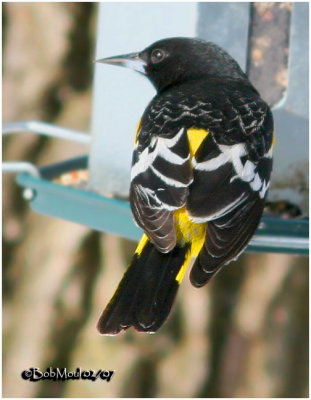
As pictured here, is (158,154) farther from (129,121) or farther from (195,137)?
(129,121)

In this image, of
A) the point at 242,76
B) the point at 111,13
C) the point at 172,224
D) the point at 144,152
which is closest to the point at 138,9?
the point at 111,13

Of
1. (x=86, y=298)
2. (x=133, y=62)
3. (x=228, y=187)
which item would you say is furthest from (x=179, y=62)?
(x=86, y=298)

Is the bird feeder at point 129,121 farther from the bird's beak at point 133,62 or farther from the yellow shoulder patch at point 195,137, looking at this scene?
the yellow shoulder patch at point 195,137

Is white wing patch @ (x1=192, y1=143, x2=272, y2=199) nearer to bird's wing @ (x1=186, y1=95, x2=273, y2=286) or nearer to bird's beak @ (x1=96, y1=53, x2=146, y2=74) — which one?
bird's wing @ (x1=186, y1=95, x2=273, y2=286)

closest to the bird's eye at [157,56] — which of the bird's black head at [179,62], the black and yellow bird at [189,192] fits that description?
the bird's black head at [179,62]

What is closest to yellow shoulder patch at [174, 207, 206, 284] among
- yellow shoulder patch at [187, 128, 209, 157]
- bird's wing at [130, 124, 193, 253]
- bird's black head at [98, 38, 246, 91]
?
bird's wing at [130, 124, 193, 253]
